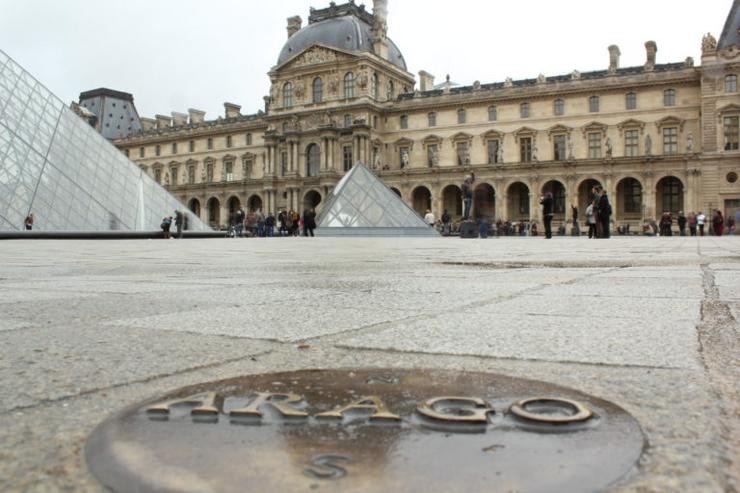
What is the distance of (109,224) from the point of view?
63.5 ft

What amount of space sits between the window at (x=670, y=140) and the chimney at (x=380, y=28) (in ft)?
65.6

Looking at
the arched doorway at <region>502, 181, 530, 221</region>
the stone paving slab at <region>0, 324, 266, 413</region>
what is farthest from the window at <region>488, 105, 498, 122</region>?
the stone paving slab at <region>0, 324, 266, 413</region>

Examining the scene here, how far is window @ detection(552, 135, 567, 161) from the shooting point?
42094mm

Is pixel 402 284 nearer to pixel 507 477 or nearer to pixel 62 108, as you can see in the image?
pixel 507 477

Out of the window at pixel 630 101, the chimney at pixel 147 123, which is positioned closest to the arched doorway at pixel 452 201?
the window at pixel 630 101

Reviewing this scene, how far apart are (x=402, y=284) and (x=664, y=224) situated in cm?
2922

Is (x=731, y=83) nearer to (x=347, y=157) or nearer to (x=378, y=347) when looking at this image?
(x=347, y=157)

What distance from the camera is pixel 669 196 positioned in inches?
1545

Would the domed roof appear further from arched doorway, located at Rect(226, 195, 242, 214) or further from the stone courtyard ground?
the stone courtyard ground

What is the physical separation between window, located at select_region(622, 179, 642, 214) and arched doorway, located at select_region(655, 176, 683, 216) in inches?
40.5

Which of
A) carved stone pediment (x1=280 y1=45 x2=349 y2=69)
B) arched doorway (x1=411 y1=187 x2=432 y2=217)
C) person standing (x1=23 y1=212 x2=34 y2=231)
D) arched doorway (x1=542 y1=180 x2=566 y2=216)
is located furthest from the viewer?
carved stone pediment (x1=280 y1=45 x2=349 y2=69)

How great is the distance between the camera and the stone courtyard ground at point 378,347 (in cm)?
82

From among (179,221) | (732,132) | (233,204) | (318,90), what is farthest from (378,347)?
(233,204)

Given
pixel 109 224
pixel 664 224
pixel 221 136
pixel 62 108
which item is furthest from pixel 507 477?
pixel 221 136
